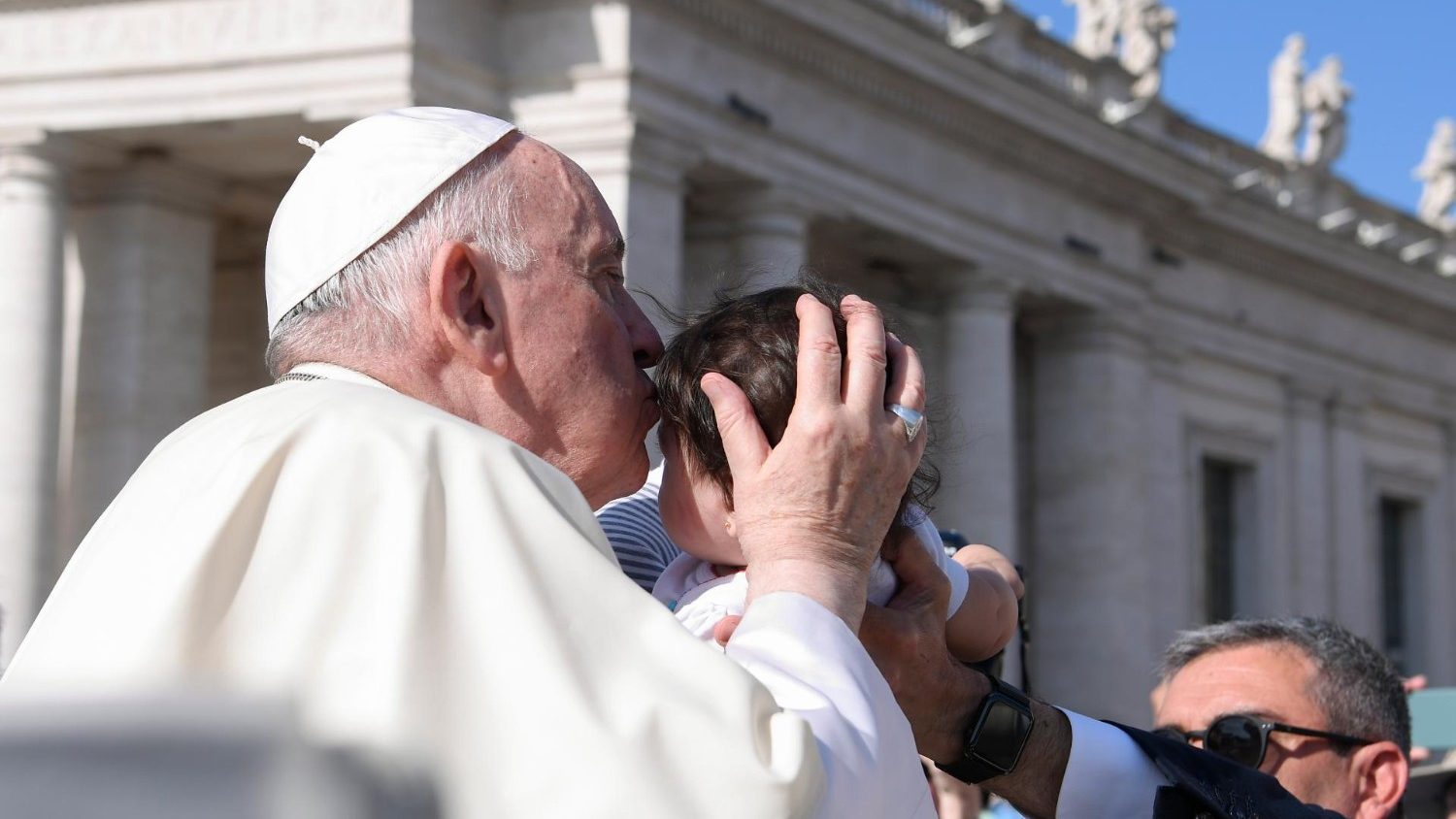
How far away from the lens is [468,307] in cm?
316

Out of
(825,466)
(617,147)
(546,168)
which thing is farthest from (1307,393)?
(825,466)

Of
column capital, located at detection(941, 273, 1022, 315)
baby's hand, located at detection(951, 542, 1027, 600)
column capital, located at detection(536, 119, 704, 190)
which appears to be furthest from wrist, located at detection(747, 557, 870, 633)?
column capital, located at detection(941, 273, 1022, 315)

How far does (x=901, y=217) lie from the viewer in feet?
82.1

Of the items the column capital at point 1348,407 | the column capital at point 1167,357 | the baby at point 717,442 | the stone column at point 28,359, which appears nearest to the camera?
the baby at point 717,442

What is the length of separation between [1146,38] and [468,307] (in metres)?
29.6

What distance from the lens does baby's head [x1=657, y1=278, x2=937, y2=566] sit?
308 cm

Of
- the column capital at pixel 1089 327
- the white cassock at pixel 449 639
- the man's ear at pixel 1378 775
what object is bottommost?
the man's ear at pixel 1378 775

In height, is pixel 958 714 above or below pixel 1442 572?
below

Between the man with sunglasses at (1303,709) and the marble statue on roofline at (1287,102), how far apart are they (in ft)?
106

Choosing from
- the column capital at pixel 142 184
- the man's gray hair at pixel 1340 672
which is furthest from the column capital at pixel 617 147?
the man's gray hair at pixel 1340 672

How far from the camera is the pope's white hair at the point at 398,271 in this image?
3154 millimetres

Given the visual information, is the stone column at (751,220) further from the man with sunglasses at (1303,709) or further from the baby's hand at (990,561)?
the baby's hand at (990,561)

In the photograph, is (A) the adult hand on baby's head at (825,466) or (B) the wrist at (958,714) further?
(B) the wrist at (958,714)

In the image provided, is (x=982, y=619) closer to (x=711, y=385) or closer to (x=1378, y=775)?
(x=711, y=385)
